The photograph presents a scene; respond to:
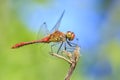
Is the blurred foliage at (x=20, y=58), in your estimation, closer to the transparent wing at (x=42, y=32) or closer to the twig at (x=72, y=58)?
the transparent wing at (x=42, y=32)

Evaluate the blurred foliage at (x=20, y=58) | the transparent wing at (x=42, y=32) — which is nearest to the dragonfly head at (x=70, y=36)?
the transparent wing at (x=42, y=32)

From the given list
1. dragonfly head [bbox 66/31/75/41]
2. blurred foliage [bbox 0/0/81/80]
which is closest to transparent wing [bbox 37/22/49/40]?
dragonfly head [bbox 66/31/75/41]

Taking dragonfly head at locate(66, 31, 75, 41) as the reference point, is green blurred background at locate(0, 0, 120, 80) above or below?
below

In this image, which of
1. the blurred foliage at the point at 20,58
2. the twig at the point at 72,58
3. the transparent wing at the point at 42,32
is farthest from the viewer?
the blurred foliage at the point at 20,58

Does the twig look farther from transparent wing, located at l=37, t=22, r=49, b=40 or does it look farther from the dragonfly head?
transparent wing, located at l=37, t=22, r=49, b=40

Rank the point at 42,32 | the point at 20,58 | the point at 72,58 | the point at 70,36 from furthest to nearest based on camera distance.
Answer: the point at 20,58 → the point at 42,32 → the point at 70,36 → the point at 72,58

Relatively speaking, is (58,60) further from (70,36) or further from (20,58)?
(70,36)

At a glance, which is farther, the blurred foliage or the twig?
the blurred foliage

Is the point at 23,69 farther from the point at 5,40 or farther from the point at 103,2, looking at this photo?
the point at 103,2

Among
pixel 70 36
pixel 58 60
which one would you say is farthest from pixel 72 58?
pixel 58 60

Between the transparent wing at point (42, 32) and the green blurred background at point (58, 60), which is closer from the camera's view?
the transparent wing at point (42, 32)

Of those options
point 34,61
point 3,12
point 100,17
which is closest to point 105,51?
point 100,17
